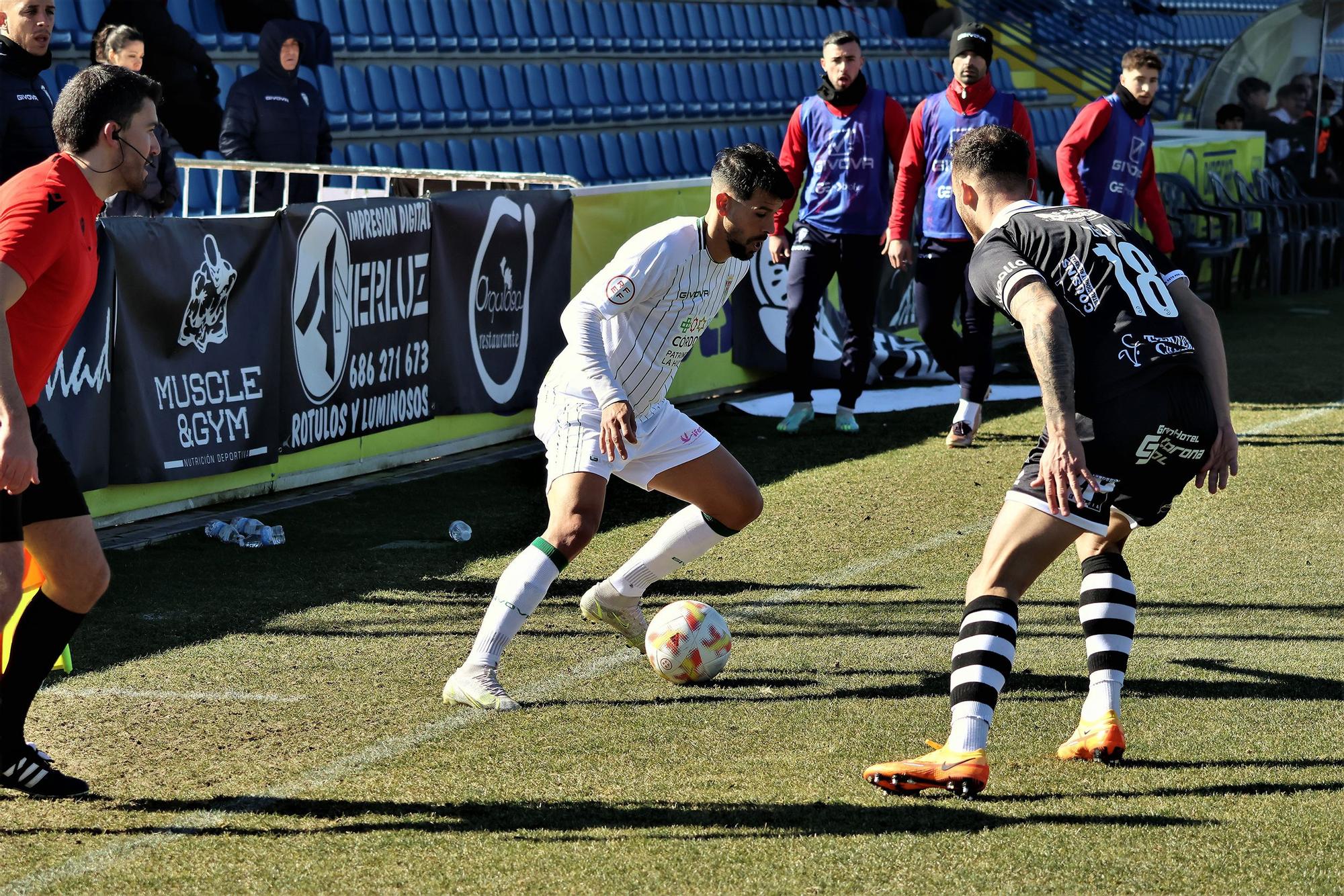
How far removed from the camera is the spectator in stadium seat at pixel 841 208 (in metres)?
10.0

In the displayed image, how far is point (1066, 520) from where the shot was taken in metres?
4.32

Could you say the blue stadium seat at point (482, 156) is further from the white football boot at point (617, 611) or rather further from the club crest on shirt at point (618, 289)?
the club crest on shirt at point (618, 289)

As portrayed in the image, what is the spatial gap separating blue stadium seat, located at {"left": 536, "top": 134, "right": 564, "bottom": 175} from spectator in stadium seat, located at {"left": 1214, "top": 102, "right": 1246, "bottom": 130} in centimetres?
972

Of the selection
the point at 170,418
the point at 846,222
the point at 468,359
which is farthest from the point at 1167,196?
the point at 170,418

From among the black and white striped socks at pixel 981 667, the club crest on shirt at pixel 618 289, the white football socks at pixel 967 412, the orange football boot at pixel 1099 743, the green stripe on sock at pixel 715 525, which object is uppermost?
the club crest on shirt at pixel 618 289

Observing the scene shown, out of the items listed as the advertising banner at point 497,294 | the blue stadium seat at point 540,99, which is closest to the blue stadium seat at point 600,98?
the blue stadium seat at point 540,99

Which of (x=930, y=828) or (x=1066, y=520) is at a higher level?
(x=1066, y=520)

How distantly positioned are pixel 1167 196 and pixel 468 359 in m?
10.7

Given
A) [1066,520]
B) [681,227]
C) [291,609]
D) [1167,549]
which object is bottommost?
[1167,549]

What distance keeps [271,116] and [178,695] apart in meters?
6.81

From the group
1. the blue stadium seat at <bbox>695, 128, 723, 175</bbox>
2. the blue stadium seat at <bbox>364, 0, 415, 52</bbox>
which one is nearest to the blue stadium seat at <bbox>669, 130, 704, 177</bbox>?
the blue stadium seat at <bbox>695, 128, 723, 175</bbox>

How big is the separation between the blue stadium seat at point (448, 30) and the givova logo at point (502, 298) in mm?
6655

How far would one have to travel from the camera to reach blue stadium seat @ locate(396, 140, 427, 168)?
46.8ft

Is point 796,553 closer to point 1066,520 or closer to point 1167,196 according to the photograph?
point 1066,520
